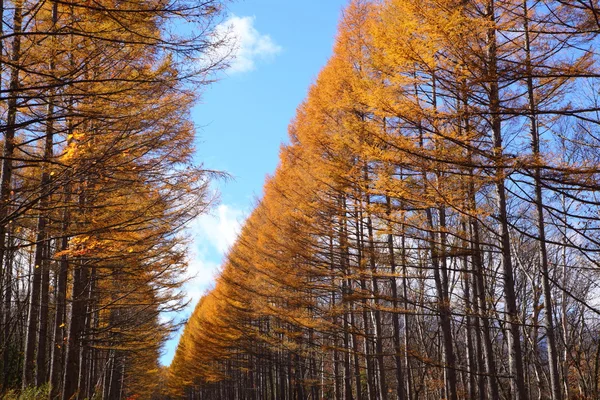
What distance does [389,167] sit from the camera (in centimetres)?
841

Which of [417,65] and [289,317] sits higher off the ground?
[417,65]

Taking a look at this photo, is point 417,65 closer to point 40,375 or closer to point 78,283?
point 78,283

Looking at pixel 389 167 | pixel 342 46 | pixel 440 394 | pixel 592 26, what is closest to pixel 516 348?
pixel 389 167

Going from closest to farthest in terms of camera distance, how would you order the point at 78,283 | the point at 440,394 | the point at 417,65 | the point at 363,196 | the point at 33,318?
the point at 417,65
the point at 33,318
the point at 78,283
the point at 363,196
the point at 440,394

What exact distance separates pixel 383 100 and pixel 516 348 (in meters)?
4.06

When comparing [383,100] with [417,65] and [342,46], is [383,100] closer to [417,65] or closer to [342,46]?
[417,65]

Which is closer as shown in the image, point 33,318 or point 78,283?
point 33,318

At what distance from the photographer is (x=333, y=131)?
12586mm

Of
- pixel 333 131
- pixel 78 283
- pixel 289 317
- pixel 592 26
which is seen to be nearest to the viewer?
pixel 592 26

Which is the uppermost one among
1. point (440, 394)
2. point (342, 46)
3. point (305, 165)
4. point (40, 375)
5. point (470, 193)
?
point (342, 46)

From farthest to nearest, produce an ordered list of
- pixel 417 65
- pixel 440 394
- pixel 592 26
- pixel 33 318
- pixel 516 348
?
1. pixel 440 394
2. pixel 33 318
3. pixel 516 348
4. pixel 417 65
5. pixel 592 26

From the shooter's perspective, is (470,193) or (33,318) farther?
(33,318)

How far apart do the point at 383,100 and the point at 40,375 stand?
719 cm

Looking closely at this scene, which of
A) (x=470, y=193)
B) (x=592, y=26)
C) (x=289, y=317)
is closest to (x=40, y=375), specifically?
(x=289, y=317)
